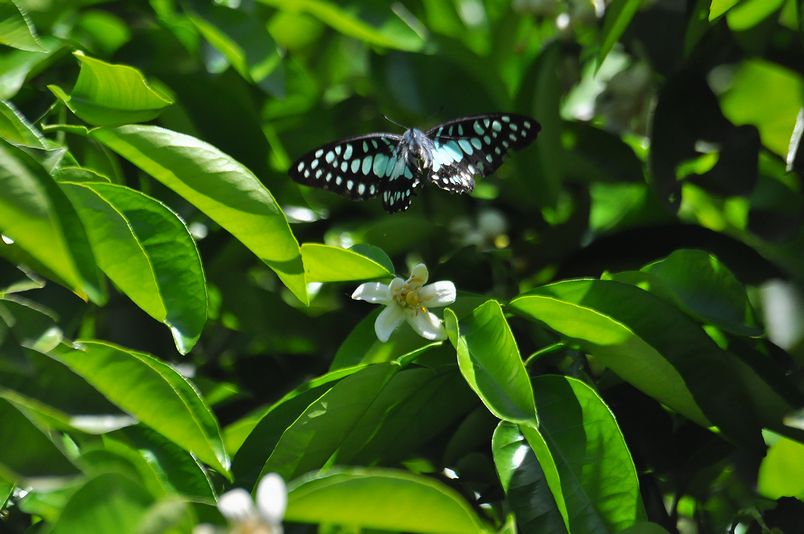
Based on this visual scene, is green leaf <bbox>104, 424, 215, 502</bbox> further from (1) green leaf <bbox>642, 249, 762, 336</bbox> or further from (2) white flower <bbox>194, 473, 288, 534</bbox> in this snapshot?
(1) green leaf <bbox>642, 249, 762, 336</bbox>

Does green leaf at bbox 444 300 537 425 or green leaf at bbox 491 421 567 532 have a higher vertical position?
green leaf at bbox 444 300 537 425

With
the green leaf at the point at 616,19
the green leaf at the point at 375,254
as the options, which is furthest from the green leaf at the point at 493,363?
the green leaf at the point at 616,19

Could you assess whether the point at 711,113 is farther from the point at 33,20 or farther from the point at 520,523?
the point at 33,20

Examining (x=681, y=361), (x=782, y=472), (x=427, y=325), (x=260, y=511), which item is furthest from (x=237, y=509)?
(x=782, y=472)

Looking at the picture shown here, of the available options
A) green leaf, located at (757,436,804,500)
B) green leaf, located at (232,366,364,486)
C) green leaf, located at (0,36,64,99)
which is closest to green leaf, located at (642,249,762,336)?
green leaf, located at (757,436,804,500)

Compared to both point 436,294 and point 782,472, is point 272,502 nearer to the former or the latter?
point 436,294
